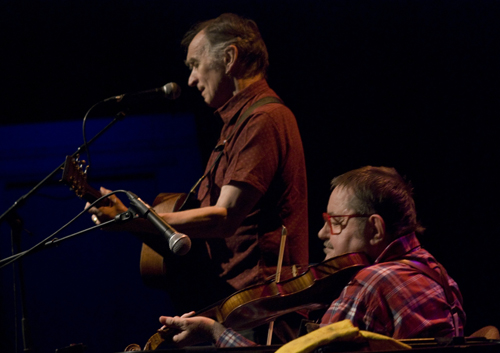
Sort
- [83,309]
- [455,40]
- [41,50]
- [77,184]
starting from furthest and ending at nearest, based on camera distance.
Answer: [83,309]
[41,50]
[455,40]
[77,184]

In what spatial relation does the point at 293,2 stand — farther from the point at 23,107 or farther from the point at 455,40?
the point at 23,107

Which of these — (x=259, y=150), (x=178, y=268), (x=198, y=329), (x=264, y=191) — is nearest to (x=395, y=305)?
(x=198, y=329)

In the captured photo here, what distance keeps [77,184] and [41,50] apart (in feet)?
6.26

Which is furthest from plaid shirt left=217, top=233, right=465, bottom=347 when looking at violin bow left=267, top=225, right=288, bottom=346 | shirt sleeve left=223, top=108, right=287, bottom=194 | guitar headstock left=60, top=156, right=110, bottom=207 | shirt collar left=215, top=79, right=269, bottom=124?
shirt collar left=215, top=79, right=269, bottom=124

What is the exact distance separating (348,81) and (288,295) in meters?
2.15

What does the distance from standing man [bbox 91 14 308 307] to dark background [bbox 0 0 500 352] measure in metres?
1.01

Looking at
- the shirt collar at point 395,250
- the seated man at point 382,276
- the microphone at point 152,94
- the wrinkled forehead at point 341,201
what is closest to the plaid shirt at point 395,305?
the seated man at point 382,276

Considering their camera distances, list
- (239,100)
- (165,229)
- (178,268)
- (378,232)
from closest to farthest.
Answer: (165,229), (378,232), (178,268), (239,100)

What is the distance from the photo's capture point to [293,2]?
12.2 feet

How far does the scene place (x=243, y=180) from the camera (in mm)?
2324

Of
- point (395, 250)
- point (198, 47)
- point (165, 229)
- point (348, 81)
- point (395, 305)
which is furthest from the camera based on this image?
point (348, 81)

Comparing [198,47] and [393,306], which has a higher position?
[198,47]

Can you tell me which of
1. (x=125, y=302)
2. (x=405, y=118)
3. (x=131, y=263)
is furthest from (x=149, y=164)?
(x=405, y=118)

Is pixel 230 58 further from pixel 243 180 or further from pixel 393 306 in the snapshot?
pixel 393 306
